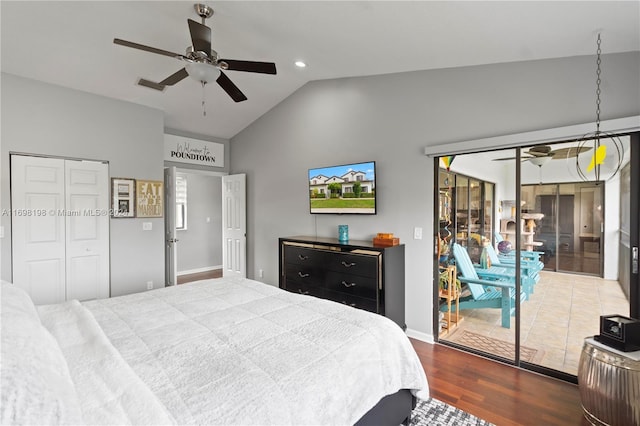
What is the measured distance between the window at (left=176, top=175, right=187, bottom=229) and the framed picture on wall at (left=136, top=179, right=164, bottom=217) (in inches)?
81.8

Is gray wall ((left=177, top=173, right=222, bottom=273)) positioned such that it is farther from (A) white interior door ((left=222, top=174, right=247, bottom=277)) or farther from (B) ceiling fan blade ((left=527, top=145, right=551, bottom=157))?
(B) ceiling fan blade ((left=527, top=145, right=551, bottom=157))

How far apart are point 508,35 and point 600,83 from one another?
82 centimetres

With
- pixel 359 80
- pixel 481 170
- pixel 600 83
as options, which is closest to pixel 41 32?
pixel 359 80

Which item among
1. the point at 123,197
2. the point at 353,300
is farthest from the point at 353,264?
the point at 123,197

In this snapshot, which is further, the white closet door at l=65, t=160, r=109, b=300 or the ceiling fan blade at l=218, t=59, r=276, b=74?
the white closet door at l=65, t=160, r=109, b=300

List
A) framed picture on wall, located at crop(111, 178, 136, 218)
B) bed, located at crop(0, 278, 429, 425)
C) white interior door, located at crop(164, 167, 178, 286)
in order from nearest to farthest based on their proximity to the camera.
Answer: bed, located at crop(0, 278, 429, 425), framed picture on wall, located at crop(111, 178, 136, 218), white interior door, located at crop(164, 167, 178, 286)

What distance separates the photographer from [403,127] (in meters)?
3.53

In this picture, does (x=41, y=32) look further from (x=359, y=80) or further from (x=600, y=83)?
(x=600, y=83)

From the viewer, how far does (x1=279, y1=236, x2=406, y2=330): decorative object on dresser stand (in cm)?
322

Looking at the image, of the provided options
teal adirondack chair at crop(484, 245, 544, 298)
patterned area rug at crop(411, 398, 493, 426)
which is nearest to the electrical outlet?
teal adirondack chair at crop(484, 245, 544, 298)

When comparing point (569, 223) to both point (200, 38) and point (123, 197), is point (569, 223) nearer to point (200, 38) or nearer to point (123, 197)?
point (200, 38)

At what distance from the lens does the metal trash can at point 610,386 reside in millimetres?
1834

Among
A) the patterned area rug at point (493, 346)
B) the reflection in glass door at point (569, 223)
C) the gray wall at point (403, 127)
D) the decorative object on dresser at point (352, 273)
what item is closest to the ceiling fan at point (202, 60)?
the gray wall at point (403, 127)

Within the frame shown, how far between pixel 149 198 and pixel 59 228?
1042 millimetres
